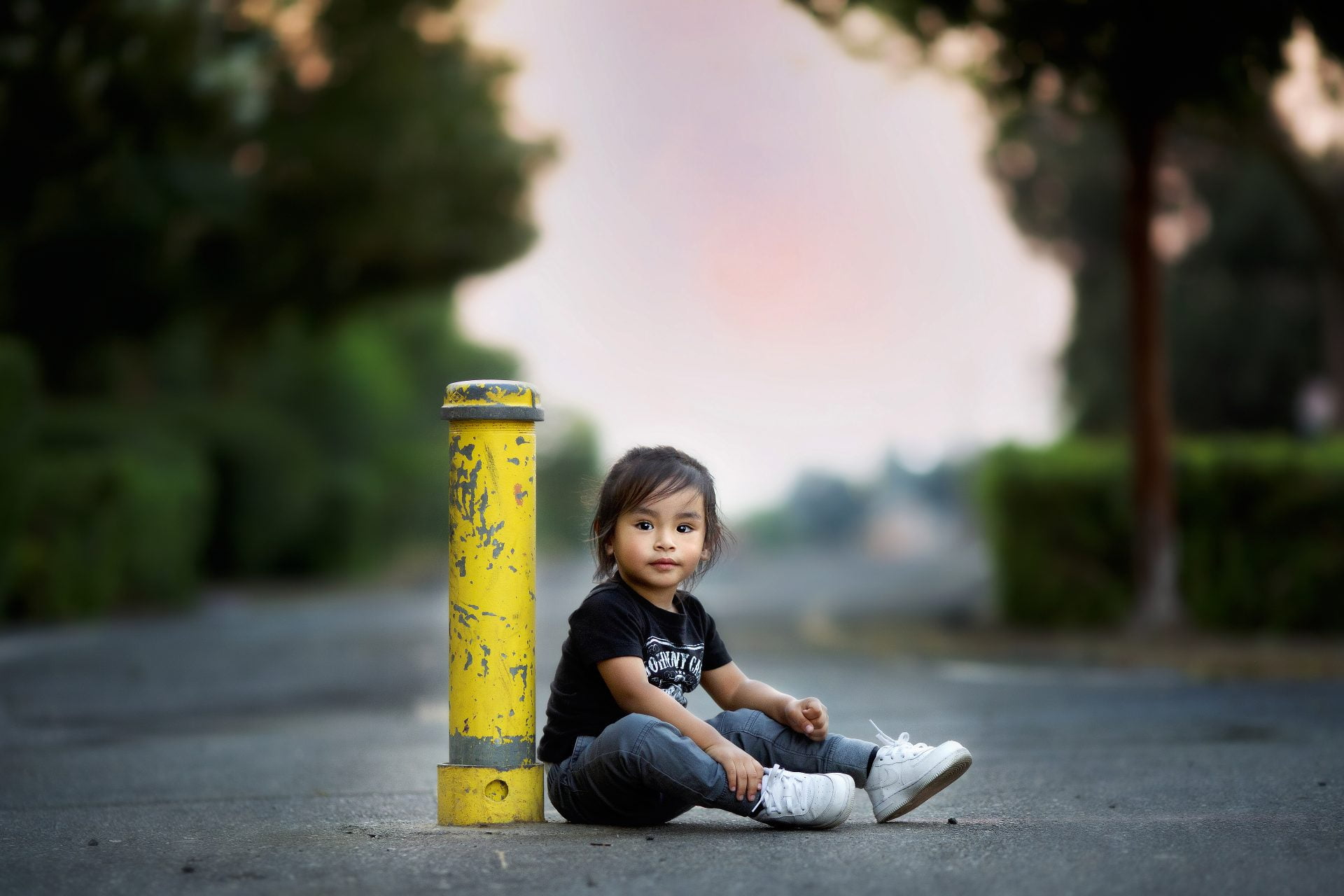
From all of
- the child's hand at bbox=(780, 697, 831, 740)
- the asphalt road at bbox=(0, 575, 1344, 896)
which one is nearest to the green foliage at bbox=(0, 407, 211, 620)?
the asphalt road at bbox=(0, 575, 1344, 896)

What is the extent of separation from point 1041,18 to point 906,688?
21.7 ft

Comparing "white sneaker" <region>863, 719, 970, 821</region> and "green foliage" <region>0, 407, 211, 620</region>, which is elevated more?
"green foliage" <region>0, 407, 211, 620</region>

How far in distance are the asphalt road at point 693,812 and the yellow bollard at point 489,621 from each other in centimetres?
14

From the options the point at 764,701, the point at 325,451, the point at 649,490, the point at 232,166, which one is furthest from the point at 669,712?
the point at 325,451

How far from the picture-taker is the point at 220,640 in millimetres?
15453

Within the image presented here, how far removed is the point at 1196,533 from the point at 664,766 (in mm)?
11547

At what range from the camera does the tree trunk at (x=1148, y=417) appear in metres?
14.4

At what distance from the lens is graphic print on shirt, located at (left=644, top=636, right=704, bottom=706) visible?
4.58 meters

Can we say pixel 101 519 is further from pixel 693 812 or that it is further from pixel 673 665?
pixel 673 665

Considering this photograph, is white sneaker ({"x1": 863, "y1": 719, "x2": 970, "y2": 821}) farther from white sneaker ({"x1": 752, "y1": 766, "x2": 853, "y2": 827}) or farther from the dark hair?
the dark hair

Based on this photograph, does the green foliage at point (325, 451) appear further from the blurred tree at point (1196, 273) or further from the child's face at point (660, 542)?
the child's face at point (660, 542)

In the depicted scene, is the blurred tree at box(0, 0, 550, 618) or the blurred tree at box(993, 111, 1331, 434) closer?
the blurred tree at box(0, 0, 550, 618)

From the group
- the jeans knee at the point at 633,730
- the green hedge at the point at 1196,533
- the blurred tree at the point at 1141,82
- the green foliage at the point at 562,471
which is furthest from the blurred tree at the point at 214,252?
the green foliage at the point at 562,471

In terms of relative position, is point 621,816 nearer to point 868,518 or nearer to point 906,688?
point 906,688
